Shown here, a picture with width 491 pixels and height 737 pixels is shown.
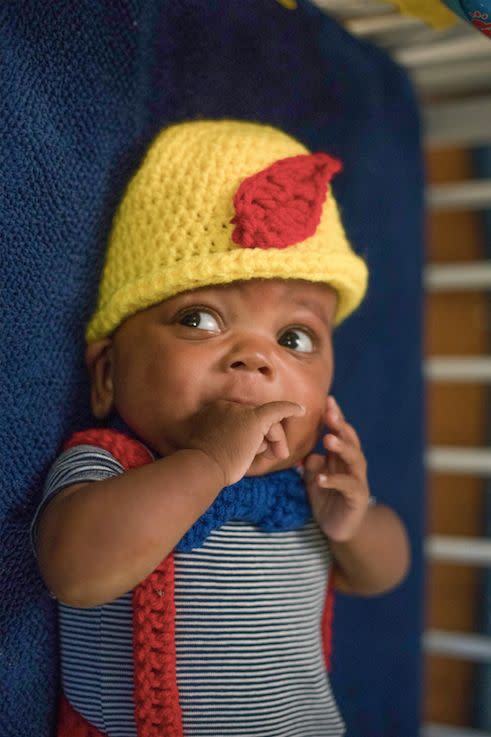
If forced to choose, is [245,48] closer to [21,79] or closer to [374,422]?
[21,79]

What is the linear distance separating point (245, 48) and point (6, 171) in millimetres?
334

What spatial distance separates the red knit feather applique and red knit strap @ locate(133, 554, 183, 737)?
295 millimetres

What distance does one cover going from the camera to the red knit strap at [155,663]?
645mm

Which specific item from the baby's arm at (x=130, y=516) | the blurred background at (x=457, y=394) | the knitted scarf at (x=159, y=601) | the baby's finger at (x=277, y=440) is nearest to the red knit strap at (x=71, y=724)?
the knitted scarf at (x=159, y=601)

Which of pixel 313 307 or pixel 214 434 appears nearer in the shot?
pixel 214 434

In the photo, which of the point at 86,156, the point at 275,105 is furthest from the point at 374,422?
the point at 86,156

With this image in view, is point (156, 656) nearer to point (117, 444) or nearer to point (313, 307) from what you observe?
point (117, 444)

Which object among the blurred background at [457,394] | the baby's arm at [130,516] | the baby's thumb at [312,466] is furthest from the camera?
the blurred background at [457,394]

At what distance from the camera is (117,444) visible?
0.68m

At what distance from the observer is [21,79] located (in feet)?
2.17

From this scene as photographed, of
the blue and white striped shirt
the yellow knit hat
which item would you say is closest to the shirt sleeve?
the blue and white striped shirt

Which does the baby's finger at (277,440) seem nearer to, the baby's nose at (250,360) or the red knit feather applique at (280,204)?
the baby's nose at (250,360)

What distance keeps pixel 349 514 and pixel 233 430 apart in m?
0.19

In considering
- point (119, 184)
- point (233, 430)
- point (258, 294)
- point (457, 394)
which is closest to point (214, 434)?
point (233, 430)
